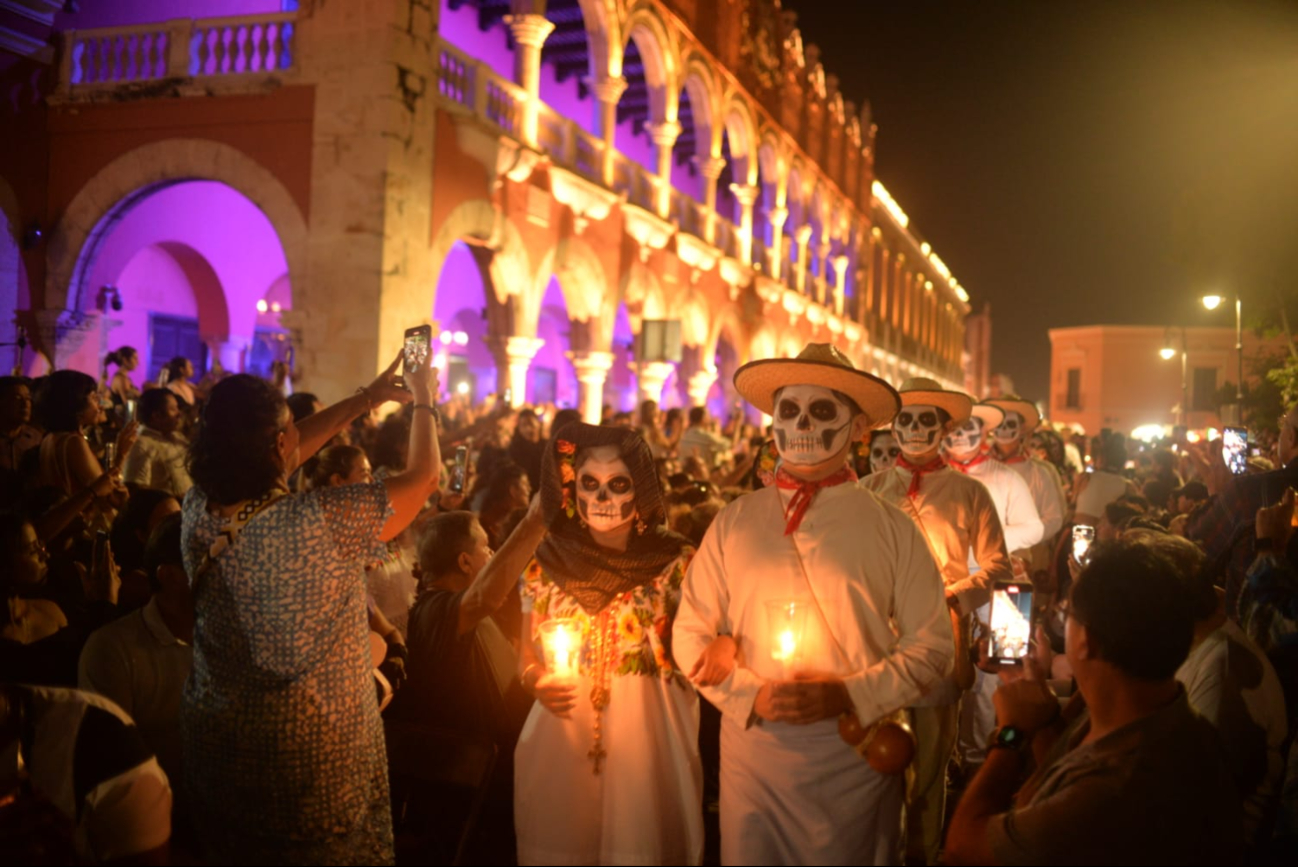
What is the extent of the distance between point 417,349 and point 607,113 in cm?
1416

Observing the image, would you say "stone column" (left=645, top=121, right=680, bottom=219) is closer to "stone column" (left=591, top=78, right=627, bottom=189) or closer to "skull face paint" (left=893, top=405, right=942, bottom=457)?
"stone column" (left=591, top=78, right=627, bottom=189)

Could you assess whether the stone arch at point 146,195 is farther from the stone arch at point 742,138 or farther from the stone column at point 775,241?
the stone column at point 775,241

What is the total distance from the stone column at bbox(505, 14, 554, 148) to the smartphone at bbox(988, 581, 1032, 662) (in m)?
11.7

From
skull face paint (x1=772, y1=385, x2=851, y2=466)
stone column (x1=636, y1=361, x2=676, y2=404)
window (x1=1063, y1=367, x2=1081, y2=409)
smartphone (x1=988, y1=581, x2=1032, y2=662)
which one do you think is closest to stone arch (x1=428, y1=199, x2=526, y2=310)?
stone column (x1=636, y1=361, x2=676, y2=404)

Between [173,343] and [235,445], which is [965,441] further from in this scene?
[173,343]

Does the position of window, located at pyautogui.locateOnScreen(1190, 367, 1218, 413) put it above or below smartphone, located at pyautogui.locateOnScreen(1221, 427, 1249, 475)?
above

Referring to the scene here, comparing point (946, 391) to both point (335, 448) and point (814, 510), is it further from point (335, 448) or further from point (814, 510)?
point (335, 448)

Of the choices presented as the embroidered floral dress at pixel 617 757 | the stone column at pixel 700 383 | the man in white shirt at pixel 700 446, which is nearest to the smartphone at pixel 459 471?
the embroidered floral dress at pixel 617 757

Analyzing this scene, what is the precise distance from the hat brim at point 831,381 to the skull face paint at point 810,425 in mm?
43

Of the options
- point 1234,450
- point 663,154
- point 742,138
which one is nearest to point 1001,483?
point 1234,450

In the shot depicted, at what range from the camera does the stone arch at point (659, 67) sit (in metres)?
17.9

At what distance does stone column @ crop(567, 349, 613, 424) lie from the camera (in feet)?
54.0

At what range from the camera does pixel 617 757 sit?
3.14 meters

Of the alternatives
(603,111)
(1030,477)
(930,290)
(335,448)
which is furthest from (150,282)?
(930,290)
